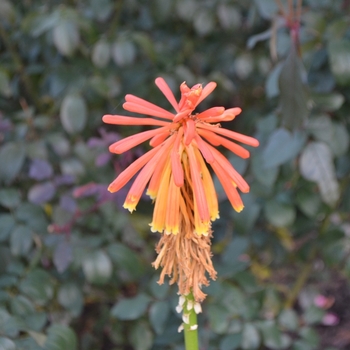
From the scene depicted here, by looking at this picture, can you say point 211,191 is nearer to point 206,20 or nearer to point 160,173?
point 160,173

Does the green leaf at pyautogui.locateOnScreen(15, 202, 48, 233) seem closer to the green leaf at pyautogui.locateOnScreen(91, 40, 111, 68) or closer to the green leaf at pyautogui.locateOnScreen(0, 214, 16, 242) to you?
the green leaf at pyautogui.locateOnScreen(0, 214, 16, 242)

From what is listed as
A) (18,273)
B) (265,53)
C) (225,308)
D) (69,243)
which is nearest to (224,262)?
(225,308)

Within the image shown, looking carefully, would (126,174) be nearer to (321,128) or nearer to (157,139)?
(157,139)

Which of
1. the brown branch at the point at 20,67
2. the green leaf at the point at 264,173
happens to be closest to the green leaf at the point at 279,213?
the green leaf at the point at 264,173

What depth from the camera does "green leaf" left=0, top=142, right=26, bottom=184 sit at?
1464 millimetres

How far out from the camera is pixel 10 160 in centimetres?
147

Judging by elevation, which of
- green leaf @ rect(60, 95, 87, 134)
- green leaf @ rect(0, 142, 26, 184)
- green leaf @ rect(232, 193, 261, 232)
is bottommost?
green leaf @ rect(232, 193, 261, 232)

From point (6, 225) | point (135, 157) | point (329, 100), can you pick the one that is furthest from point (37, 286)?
point (329, 100)

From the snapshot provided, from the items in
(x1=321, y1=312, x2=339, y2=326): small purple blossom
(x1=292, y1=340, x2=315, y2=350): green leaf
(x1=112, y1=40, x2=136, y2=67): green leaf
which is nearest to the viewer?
(x1=292, y1=340, x2=315, y2=350): green leaf

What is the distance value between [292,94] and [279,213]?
18.0 inches

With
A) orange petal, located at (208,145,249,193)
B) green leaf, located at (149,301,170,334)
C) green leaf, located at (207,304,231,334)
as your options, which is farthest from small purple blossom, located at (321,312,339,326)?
orange petal, located at (208,145,249,193)

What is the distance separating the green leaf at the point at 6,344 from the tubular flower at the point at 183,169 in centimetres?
43

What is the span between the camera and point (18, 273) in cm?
140

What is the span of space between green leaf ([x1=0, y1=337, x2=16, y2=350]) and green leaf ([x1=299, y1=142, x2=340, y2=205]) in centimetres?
85
